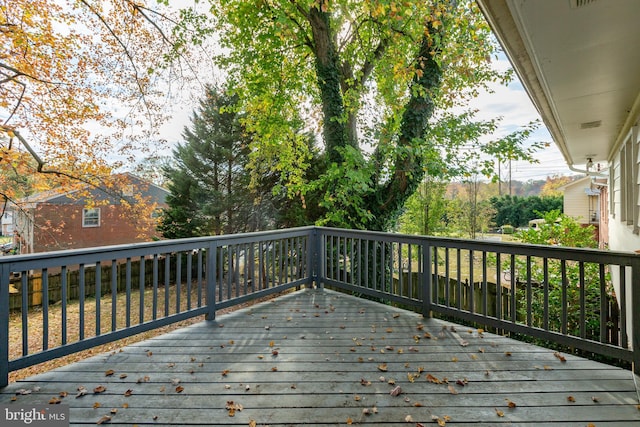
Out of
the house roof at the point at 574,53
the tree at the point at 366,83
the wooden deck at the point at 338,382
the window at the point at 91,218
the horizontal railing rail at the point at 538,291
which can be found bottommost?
the wooden deck at the point at 338,382

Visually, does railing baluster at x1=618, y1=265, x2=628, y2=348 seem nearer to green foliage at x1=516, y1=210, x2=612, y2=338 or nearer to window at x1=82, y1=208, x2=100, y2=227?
green foliage at x1=516, y1=210, x2=612, y2=338

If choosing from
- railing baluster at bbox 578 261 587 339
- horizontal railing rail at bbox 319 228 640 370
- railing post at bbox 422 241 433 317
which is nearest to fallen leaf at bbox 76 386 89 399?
horizontal railing rail at bbox 319 228 640 370

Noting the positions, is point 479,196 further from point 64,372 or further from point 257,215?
point 64,372

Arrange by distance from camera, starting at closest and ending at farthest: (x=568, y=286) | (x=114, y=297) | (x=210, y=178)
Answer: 1. (x=114, y=297)
2. (x=568, y=286)
3. (x=210, y=178)

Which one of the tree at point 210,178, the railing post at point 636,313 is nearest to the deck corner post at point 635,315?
the railing post at point 636,313

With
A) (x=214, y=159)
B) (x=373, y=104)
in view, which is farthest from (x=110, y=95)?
(x=373, y=104)

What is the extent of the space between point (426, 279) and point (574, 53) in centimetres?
250

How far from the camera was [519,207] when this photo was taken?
17.8 meters

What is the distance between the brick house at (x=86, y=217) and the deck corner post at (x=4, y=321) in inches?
267

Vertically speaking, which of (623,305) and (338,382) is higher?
(623,305)

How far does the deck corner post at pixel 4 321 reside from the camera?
236 cm

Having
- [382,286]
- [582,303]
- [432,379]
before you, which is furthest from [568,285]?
[432,379]

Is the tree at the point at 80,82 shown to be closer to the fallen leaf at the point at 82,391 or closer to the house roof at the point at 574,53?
the fallen leaf at the point at 82,391

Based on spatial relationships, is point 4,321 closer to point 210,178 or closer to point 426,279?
point 426,279
